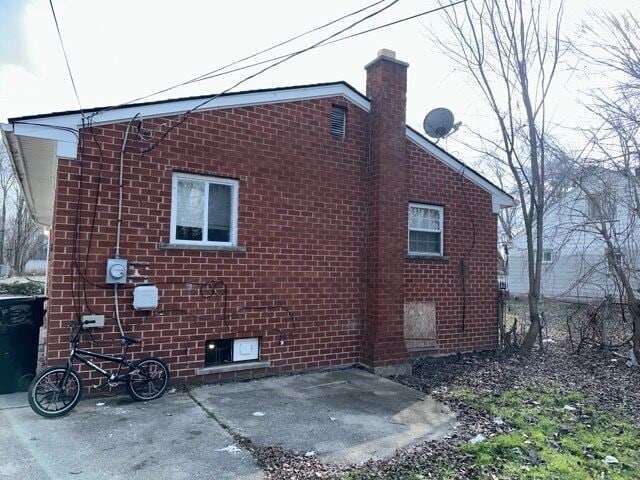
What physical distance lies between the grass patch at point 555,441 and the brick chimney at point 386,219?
1.81 meters

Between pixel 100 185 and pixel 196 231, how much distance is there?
4.88 ft

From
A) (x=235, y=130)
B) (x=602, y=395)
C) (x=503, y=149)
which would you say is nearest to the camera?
(x=602, y=395)

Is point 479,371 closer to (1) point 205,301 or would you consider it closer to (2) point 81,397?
(1) point 205,301

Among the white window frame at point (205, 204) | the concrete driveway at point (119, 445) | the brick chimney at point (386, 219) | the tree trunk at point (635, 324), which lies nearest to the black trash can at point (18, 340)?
the concrete driveway at point (119, 445)

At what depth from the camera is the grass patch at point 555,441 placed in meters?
4.10

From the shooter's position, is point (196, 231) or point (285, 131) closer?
point (196, 231)

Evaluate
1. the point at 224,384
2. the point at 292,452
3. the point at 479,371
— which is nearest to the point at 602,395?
the point at 479,371

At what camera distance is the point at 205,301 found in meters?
6.79

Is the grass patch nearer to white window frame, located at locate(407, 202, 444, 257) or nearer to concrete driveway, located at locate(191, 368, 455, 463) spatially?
concrete driveway, located at locate(191, 368, 455, 463)

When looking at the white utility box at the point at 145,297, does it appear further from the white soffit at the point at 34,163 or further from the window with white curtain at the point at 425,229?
the window with white curtain at the point at 425,229

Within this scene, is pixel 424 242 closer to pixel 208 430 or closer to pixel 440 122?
pixel 440 122

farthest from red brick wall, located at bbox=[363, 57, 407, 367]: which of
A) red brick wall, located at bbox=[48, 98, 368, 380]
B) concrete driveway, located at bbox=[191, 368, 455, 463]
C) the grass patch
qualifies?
the grass patch

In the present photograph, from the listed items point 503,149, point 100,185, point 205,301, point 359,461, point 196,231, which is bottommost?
point 359,461

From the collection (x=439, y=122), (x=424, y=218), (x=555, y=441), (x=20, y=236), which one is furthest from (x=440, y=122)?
(x=20, y=236)
